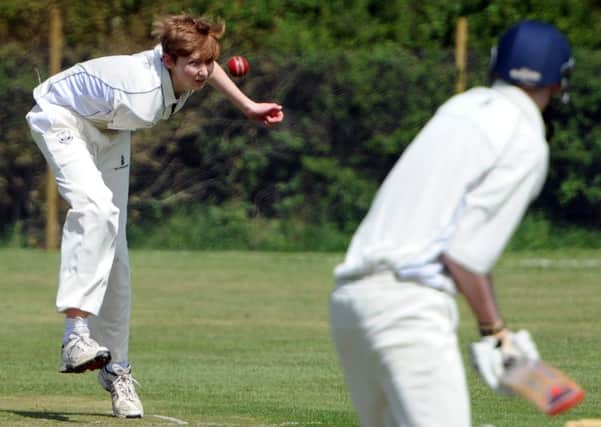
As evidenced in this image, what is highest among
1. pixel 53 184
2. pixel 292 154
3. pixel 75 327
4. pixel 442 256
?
pixel 442 256

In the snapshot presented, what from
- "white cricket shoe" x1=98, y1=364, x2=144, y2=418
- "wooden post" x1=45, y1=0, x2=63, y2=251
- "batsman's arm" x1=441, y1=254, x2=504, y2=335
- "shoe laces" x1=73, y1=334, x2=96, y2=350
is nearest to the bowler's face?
"shoe laces" x1=73, y1=334, x2=96, y2=350

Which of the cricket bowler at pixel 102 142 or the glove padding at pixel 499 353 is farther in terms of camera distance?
the cricket bowler at pixel 102 142

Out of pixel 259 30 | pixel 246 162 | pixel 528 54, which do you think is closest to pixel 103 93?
pixel 528 54

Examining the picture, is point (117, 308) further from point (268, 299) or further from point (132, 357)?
point (268, 299)

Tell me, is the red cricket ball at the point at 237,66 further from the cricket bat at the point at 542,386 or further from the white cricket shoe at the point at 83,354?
the cricket bat at the point at 542,386

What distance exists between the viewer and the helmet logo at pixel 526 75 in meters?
4.63

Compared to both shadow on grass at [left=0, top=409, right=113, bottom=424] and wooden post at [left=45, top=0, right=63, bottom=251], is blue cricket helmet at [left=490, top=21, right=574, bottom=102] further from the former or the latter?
wooden post at [left=45, top=0, right=63, bottom=251]

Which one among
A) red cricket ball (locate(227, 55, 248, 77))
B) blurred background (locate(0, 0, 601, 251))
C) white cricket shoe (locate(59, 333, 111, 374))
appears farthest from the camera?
blurred background (locate(0, 0, 601, 251))

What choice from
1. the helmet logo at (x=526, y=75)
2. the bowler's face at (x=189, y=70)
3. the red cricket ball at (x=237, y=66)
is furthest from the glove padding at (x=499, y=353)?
the red cricket ball at (x=237, y=66)

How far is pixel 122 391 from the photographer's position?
7934 mm

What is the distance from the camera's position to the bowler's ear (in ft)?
25.1

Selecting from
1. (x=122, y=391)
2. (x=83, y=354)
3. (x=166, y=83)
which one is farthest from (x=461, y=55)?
(x=83, y=354)

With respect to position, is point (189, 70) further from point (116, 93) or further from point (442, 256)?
point (442, 256)

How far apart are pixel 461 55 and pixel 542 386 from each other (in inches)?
595
